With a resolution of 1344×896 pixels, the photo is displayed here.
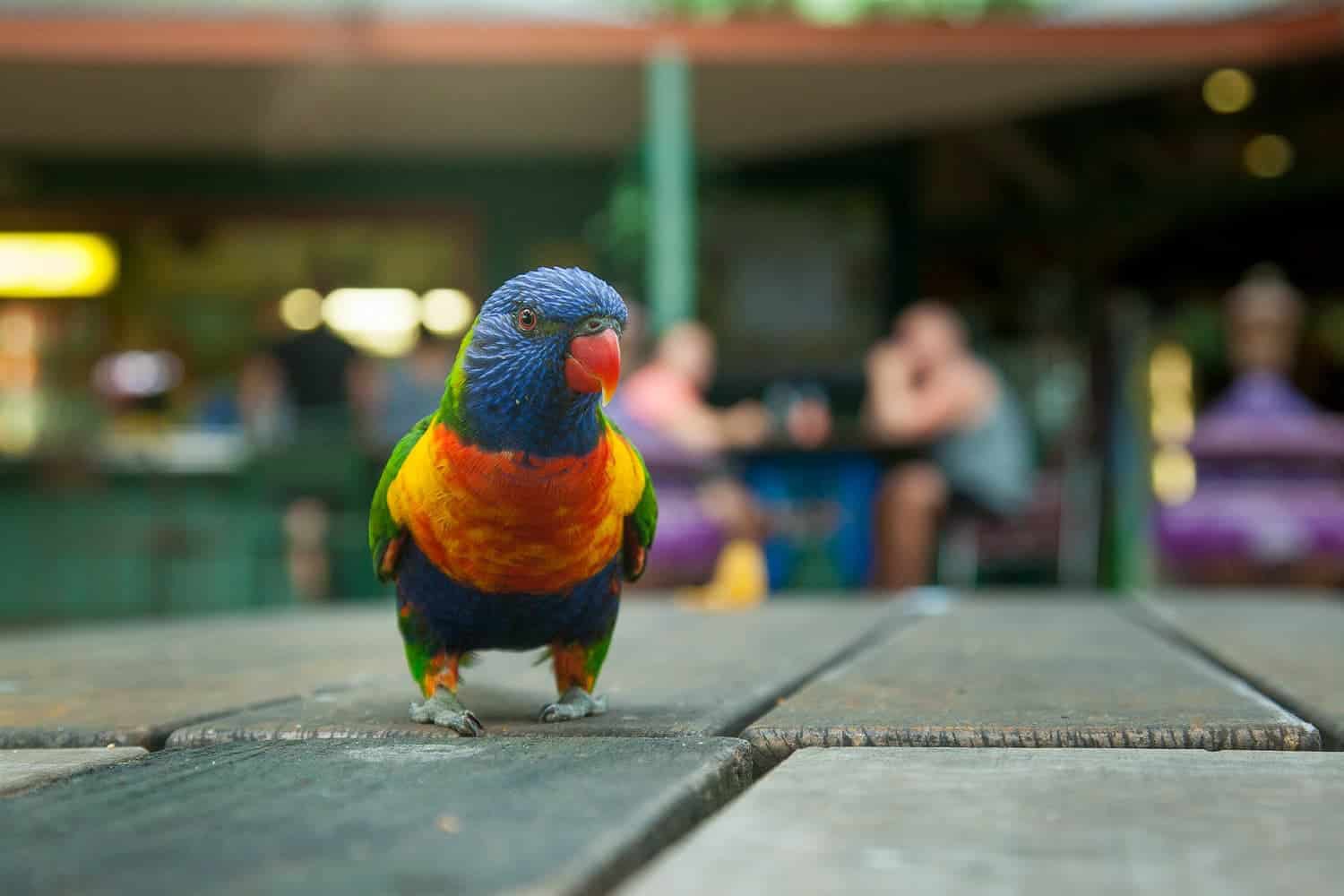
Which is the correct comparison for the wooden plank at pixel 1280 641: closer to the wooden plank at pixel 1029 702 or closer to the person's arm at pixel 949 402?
the wooden plank at pixel 1029 702

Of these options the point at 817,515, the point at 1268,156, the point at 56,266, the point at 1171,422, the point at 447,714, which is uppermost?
the point at 1268,156

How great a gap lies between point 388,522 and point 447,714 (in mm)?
235

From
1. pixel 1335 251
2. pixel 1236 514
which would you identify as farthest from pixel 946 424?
pixel 1335 251

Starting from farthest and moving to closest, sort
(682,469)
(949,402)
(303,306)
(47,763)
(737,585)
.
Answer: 1. (303,306)
2. (949,402)
3. (682,469)
4. (737,585)
5. (47,763)

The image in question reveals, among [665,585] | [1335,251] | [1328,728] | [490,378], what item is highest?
[1335,251]

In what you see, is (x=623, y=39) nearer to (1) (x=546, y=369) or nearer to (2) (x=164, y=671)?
(2) (x=164, y=671)

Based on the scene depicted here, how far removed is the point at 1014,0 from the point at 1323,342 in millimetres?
8510

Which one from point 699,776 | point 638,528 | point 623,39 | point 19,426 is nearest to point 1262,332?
point 623,39

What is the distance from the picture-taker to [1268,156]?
38.3 feet

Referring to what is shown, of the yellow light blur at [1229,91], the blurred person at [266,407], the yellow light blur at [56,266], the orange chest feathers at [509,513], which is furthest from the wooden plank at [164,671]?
the yellow light blur at [1229,91]

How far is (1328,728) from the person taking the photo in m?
1.48

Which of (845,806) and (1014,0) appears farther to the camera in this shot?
(1014,0)

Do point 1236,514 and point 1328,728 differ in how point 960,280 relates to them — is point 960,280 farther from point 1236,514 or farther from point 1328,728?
point 1328,728

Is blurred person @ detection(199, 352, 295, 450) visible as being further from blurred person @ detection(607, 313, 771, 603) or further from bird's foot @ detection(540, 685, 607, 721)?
bird's foot @ detection(540, 685, 607, 721)
